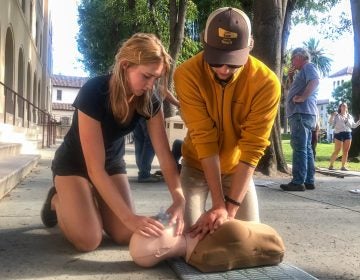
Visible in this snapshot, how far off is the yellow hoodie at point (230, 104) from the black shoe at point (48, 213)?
1340mm

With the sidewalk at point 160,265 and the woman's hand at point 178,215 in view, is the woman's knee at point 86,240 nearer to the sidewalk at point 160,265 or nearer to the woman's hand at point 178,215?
the sidewalk at point 160,265

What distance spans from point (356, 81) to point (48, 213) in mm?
14579

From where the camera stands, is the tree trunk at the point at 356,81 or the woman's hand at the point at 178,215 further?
the tree trunk at the point at 356,81

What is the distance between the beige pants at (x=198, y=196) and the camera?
3.54 meters

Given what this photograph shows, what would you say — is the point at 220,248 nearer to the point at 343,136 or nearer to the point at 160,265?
the point at 160,265

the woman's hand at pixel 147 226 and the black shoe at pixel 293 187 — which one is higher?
→ the woman's hand at pixel 147 226

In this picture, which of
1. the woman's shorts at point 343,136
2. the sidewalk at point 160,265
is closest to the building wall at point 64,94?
the woman's shorts at point 343,136

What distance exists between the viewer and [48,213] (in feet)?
13.1

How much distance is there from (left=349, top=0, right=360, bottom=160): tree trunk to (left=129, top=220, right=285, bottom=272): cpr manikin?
13033 millimetres

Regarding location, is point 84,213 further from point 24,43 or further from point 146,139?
point 24,43

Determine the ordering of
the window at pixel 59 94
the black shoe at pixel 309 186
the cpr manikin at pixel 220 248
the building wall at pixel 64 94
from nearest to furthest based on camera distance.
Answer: the cpr manikin at pixel 220 248
the black shoe at pixel 309 186
the building wall at pixel 64 94
the window at pixel 59 94

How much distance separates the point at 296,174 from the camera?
6.77 m

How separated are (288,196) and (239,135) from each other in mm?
2973

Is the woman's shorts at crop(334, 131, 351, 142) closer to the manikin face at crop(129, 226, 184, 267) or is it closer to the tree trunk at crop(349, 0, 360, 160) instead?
the tree trunk at crop(349, 0, 360, 160)
